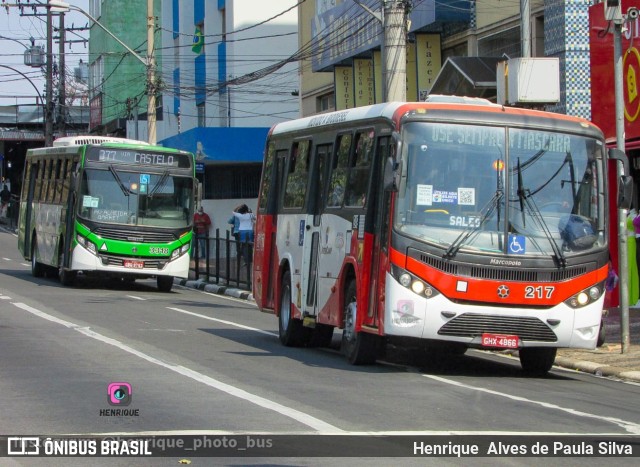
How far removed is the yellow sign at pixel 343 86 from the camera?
35.8m

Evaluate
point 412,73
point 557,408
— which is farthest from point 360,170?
point 412,73

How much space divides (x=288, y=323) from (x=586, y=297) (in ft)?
15.6

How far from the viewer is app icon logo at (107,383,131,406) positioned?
10.8 meters

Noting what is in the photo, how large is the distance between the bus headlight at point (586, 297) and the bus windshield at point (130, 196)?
15.4 m

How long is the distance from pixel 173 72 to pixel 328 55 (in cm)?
2553

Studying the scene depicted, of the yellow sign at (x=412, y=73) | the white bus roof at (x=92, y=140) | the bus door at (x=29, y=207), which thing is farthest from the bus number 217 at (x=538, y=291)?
the bus door at (x=29, y=207)

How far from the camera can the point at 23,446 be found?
8.62m

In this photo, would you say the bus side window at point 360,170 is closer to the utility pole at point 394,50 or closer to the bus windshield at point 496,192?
the bus windshield at point 496,192

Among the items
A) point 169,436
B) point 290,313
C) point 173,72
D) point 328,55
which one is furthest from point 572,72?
point 173,72

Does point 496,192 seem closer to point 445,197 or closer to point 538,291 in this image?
point 445,197

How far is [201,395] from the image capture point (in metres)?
11.4

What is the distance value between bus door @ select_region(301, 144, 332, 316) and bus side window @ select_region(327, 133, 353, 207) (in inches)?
11.7

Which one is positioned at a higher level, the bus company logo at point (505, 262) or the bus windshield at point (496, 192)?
the bus windshield at point (496, 192)

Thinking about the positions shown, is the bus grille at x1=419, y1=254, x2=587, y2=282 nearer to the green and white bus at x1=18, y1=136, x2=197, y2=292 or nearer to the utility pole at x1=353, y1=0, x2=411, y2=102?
the utility pole at x1=353, y1=0, x2=411, y2=102
